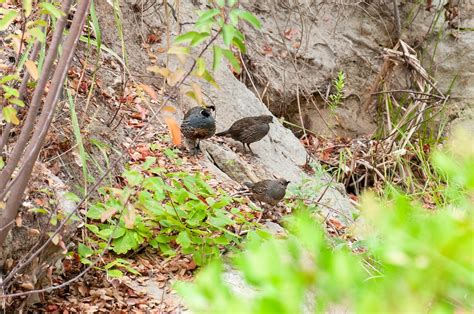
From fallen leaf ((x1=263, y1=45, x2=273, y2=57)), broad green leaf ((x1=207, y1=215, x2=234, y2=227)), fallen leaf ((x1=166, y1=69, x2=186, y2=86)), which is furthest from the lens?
fallen leaf ((x1=263, y1=45, x2=273, y2=57))

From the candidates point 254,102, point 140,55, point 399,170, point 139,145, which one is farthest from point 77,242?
point 399,170

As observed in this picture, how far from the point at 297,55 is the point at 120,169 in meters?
4.64

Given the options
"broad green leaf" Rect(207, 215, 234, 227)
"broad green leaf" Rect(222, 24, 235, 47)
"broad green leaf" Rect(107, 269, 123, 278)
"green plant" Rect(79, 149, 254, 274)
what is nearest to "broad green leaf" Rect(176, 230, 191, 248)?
"green plant" Rect(79, 149, 254, 274)

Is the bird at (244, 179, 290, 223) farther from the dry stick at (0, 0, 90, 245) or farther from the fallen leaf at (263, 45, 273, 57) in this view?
the fallen leaf at (263, 45, 273, 57)

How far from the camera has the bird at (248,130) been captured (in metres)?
6.72

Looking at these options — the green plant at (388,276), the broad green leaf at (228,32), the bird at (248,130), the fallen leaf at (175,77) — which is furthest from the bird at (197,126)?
the green plant at (388,276)

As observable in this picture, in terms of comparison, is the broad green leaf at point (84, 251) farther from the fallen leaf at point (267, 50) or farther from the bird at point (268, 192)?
the fallen leaf at point (267, 50)

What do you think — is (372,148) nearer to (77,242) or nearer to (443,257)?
(77,242)

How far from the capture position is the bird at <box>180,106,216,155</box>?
6.11 metres

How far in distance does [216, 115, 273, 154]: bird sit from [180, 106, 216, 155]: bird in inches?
21.7

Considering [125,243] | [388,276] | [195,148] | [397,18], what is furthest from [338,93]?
[388,276]

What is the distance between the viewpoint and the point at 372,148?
28.8 ft

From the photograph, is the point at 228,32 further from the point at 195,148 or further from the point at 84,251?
the point at 195,148

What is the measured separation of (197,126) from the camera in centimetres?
611
